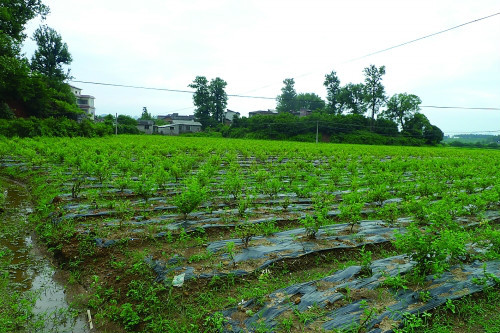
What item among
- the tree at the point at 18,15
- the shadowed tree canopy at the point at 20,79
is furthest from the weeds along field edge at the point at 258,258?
the tree at the point at 18,15

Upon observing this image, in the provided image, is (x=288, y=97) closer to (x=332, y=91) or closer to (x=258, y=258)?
(x=332, y=91)

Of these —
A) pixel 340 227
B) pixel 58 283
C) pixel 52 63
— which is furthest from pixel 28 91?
pixel 340 227

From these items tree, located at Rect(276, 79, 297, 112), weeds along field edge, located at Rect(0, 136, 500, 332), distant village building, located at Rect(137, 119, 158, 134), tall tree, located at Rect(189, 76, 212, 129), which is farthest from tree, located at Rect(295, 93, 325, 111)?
weeds along field edge, located at Rect(0, 136, 500, 332)

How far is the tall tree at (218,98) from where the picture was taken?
6031 cm

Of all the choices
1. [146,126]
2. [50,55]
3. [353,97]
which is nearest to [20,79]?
[50,55]

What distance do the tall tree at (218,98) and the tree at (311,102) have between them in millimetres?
23322

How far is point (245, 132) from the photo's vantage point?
167ft

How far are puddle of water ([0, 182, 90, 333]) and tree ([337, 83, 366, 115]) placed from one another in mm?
59037

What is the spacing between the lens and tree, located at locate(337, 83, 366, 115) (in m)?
57.9

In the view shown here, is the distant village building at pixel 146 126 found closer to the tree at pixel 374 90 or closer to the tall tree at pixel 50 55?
the tall tree at pixel 50 55

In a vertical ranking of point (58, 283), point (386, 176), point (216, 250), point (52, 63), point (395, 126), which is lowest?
point (58, 283)

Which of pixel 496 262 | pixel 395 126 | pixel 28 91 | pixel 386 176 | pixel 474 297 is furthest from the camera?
pixel 395 126

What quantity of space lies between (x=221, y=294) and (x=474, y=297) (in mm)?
2972

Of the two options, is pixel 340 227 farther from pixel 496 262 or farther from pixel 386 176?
pixel 386 176
